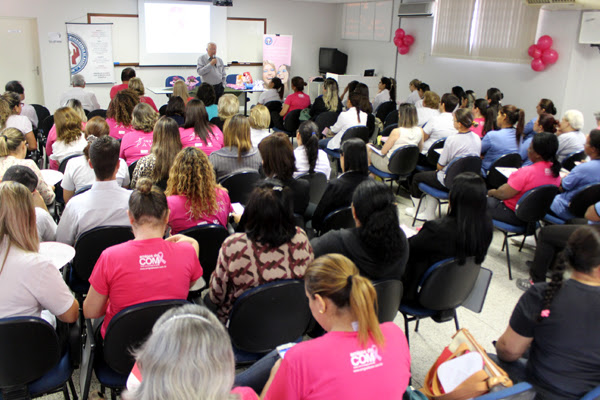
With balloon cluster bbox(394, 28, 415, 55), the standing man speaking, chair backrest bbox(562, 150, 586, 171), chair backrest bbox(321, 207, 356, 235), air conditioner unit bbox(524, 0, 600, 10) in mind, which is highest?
air conditioner unit bbox(524, 0, 600, 10)

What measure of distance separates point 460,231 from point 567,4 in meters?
5.67

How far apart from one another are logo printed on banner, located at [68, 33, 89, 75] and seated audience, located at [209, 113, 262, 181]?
7.07m

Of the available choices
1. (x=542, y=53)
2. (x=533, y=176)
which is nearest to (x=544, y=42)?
(x=542, y=53)

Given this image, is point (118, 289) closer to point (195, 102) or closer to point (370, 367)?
point (370, 367)

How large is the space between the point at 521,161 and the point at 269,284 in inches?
156

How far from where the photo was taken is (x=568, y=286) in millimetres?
1865

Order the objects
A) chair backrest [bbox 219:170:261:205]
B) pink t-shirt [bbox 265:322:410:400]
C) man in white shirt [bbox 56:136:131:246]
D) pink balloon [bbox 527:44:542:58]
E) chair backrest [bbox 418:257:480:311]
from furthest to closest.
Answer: pink balloon [bbox 527:44:542:58]
chair backrest [bbox 219:170:261:205]
man in white shirt [bbox 56:136:131:246]
chair backrest [bbox 418:257:480:311]
pink t-shirt [bbox 265:322:410:400]

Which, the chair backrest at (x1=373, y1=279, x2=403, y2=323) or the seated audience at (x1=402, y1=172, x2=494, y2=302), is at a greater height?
the seated audience at (x1=402, y1=172, x2=494, y2=302)

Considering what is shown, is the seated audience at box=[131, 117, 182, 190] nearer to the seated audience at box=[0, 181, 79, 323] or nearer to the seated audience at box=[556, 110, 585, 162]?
the seated audience at box=[0, 181, 79, 323]

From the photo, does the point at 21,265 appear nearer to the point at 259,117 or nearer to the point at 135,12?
the point at 259,117

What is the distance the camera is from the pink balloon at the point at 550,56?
284 inches

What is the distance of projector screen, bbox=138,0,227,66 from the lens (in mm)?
10203

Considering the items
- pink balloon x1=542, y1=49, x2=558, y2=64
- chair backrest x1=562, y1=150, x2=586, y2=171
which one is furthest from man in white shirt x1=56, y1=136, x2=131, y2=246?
pink balloon x1=542, y1=49, x2=558, y2=64

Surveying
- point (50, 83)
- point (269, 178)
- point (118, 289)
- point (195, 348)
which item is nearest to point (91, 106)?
point (50, 83)
